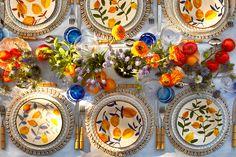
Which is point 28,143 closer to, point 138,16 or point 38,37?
point 38,37

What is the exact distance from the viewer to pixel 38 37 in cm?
400

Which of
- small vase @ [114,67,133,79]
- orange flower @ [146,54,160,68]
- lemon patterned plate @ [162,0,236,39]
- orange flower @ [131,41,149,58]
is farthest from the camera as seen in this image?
lemon patterned plate @ [162,0,236,39]

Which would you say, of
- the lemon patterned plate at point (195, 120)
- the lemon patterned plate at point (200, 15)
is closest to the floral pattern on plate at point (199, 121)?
the lemon patterned plate at point (195, 120)

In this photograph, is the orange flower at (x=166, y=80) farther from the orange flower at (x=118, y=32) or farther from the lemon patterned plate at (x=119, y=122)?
the orange flower at (x=118, y=32)

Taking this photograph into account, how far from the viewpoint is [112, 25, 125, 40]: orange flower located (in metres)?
3.70

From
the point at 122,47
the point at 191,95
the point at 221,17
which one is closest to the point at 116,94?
the point at 122,47

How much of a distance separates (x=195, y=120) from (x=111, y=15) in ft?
4.32

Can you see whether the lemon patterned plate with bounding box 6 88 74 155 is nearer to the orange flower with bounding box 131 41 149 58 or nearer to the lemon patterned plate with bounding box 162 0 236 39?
the orange flower with bounding box 131 41 149 58

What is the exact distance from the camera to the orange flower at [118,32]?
3.70 meters

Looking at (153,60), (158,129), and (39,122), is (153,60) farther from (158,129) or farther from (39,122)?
(39,122)

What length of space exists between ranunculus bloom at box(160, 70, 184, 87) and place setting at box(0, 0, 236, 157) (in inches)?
2.9

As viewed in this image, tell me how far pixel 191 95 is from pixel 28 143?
5.42 feet

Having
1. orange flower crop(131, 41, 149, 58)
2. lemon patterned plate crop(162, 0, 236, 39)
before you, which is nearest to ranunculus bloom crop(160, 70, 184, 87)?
orange flower crop(131, 41, 149, 58)

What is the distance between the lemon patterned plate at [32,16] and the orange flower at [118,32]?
2.08 feet
